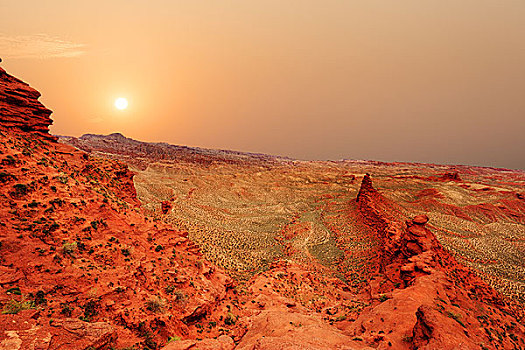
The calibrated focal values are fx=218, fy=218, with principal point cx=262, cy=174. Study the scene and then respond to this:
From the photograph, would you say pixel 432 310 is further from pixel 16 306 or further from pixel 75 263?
pixel 75 263

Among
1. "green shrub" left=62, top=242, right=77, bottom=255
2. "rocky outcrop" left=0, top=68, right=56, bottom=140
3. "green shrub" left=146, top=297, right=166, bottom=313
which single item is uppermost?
"rocky outcrop" left=0, top=68, right=56, bottom=140

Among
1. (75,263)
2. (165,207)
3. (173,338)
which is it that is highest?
(75,263)

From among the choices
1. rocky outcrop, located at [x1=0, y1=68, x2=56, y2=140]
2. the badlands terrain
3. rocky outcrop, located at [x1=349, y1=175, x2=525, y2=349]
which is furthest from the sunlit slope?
rocky outcrop, located at [x1=0, y1=68, x2=56, y2=140]

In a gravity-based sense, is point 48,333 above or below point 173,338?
above

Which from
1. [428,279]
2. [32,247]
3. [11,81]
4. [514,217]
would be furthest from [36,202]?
[514,217]

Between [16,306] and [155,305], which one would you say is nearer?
[16,306]

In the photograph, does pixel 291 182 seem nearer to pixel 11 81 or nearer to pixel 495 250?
pixel 495 250

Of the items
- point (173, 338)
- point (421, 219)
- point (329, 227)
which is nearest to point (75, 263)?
point (173, 338)

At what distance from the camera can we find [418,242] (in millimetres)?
19969

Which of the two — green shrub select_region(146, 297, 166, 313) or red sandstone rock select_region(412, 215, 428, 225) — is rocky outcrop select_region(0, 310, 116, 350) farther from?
red sandstone rock select_region(412, 215, 428, 225)

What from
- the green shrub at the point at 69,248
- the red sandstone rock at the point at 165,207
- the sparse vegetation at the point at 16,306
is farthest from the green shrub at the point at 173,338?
the red sandstone rock at the point at 165,207

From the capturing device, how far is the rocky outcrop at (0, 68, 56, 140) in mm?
15289

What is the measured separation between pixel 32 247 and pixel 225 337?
9.91 meters

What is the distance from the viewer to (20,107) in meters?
16.2
